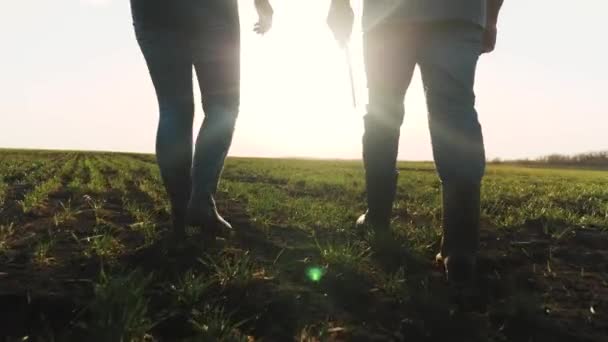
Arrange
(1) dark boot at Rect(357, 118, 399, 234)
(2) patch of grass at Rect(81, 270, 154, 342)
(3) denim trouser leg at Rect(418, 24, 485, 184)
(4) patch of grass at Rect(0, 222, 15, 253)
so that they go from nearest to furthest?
(2) patch of grass at Rect(81, 270, 154, 342)
(3) denim trouser leg at Rect(418, 24, 485, 184)
(4) patch of grass at Rect(0, 222, 15, 253)
(1) dark boot at Rect(357, 118, 399, 234)

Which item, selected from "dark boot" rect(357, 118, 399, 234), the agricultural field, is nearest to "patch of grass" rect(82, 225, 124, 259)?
the agricultural field

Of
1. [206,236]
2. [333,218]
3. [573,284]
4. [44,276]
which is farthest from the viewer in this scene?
[333,218]

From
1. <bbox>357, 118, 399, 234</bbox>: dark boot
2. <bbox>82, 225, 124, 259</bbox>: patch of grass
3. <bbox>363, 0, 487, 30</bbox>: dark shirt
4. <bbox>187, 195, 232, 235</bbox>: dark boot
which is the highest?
<bbox>363, 0, 487, 30</bbox>: dark shirt

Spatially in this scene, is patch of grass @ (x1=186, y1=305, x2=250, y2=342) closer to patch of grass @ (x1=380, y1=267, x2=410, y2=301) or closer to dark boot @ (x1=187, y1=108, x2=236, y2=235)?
patch of grass @ (x1=380, y1=267, x2=410, y2=301)

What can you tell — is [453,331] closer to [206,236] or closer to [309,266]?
[309,266]

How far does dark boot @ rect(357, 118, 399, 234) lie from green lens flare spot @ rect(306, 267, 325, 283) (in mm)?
921

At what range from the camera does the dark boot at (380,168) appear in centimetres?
343

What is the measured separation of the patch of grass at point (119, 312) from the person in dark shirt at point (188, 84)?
3.97ft

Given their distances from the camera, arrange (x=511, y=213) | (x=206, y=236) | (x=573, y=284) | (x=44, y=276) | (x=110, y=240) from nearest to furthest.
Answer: (x=44, y=276), (x=573, y=284), (x=110, y=240), (x=206, y=236), (x=511, y=213)

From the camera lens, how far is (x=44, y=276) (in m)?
2.32

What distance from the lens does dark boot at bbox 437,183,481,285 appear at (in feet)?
8.41

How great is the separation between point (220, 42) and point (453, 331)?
2.30 meters

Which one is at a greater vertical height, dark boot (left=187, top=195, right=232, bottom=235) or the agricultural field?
dark boot (left=187, top=195, right=232, bottom=235)

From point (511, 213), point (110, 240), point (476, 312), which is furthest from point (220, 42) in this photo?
point (511, 213)
